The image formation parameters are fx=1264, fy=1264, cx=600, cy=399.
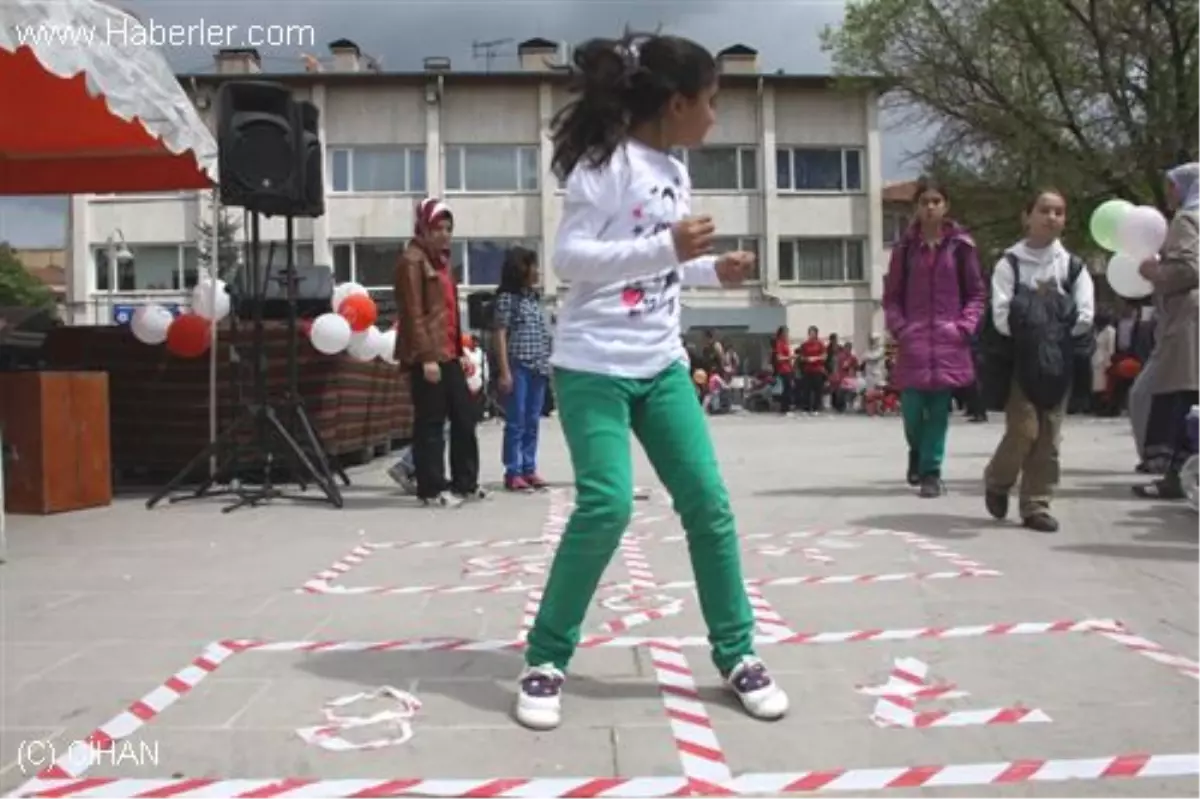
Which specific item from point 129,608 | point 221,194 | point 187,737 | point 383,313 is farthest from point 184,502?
point 383,313

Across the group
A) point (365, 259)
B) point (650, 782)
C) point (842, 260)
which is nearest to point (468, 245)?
point (365, 259)

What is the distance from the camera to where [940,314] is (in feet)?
26.1

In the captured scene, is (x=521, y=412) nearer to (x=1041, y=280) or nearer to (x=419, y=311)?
(x=419, y=311)

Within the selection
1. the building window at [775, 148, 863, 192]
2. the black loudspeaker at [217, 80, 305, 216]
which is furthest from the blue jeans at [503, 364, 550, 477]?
the building window at [775, 148, 863, 192]

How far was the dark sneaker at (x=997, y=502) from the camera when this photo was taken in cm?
683

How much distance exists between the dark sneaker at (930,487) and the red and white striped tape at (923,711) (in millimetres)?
4540

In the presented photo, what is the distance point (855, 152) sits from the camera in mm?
42656

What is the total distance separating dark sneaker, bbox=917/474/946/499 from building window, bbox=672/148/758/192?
34.9 m

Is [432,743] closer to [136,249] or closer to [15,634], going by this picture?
[15,634]

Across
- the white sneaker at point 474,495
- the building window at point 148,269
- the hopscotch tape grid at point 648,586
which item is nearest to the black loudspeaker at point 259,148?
the white sneaker at point 474,495

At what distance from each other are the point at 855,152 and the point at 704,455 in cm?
4093

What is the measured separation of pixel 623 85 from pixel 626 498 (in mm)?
1125

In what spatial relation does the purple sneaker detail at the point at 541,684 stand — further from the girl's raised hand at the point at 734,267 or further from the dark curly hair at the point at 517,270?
the dark curly hair at the point at 517,270

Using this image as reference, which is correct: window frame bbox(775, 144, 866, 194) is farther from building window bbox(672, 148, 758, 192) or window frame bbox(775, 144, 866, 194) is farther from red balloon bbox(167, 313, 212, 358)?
red balloon bbox(167, 313, 212, 358)
